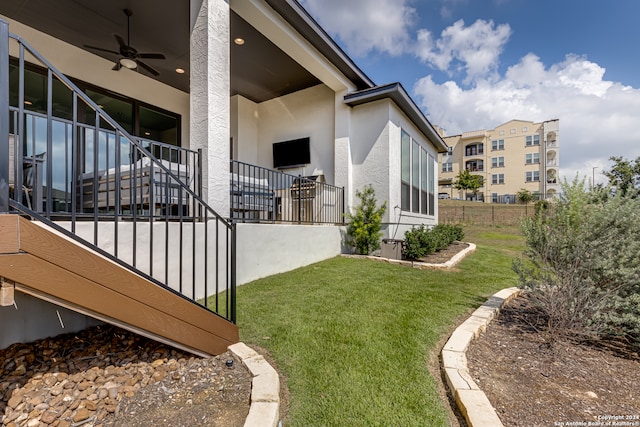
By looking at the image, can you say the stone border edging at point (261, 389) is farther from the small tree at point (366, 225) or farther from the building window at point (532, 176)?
the building window at point (532, 176)

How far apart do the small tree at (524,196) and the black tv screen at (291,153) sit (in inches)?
1286

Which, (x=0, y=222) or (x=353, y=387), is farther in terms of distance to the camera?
(x=353, y=387)

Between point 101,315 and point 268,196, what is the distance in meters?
3.87

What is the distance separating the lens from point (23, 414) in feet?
5.90

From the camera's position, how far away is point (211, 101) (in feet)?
13.5

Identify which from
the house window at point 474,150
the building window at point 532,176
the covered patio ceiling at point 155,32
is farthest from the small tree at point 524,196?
the covered patio ceiling at point 155,32

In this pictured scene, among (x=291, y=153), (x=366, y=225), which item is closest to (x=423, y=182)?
(x=366, y=225)

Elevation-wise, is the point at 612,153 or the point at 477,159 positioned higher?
the point at 477,159

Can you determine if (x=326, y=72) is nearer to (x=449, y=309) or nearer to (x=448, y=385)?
(x=449, y=309)

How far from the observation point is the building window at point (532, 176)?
34.8 m

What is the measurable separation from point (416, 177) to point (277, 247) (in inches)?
244

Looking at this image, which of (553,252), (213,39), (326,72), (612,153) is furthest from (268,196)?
(612,153)

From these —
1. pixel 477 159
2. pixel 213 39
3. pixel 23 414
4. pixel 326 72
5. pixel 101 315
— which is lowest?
pixel 23 414

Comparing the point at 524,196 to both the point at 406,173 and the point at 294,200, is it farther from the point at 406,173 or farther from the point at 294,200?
the point at 294,200
